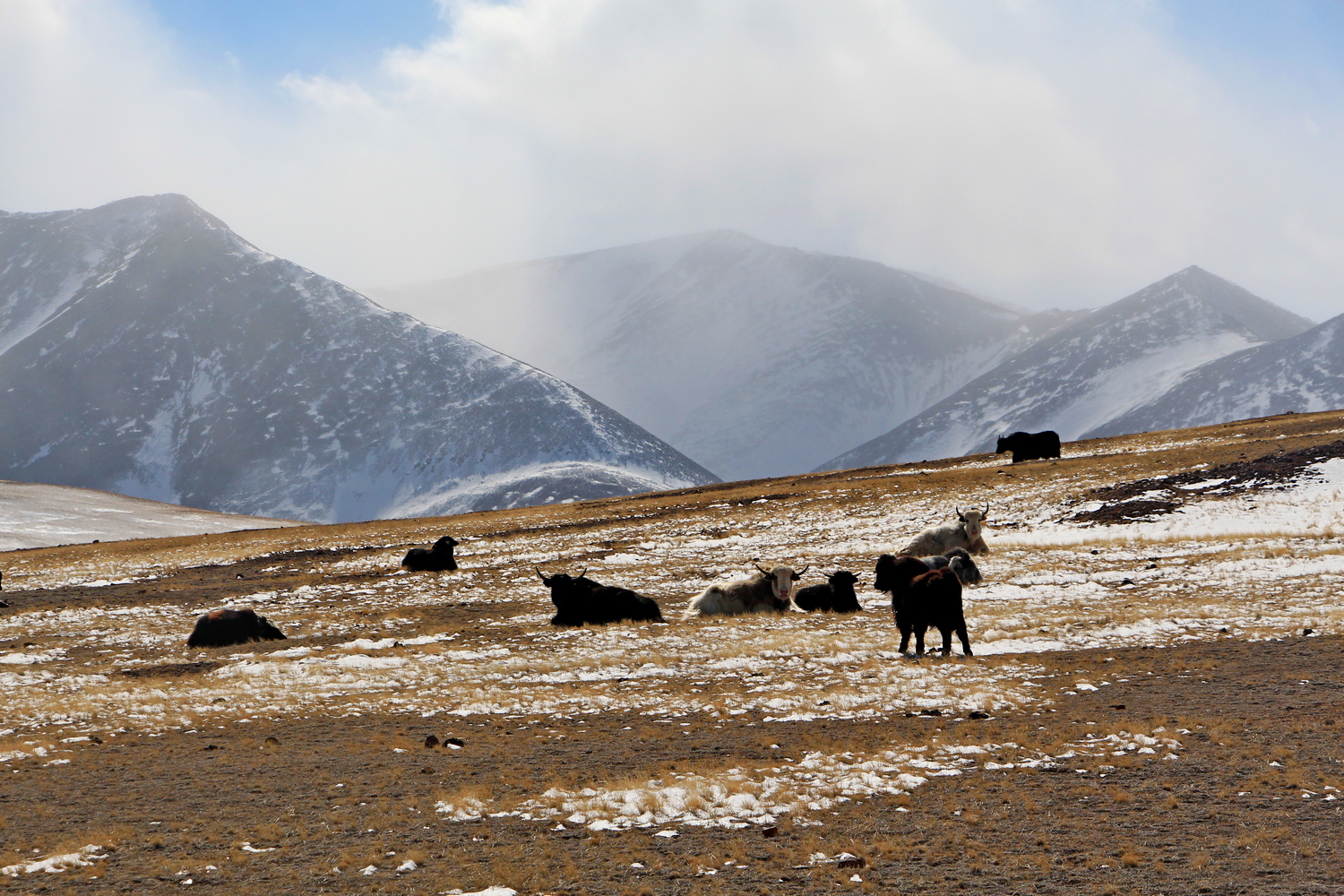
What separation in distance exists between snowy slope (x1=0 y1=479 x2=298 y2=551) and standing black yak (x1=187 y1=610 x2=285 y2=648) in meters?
75.6

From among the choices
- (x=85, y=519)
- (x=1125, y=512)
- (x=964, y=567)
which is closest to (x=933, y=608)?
(x=964, y=567)

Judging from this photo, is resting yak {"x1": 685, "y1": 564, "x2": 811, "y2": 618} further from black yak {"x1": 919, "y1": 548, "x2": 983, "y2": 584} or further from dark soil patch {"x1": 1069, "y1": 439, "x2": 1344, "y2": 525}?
dark soil patch {"x1": 1069, "y1": 439, "x2": 1344, "y2": 525}

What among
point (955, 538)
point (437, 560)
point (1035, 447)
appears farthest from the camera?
point (1035, 447)

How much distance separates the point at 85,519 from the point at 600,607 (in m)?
110

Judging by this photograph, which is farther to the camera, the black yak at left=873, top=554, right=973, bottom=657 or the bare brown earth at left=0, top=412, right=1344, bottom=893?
the black yak at left=873, top=554, right=973, bottom=657

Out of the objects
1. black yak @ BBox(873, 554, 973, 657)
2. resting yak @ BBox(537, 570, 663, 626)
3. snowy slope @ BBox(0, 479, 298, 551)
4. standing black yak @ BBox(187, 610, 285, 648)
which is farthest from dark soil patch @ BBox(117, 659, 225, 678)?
snowy slope @ BBox(0, 479, 298, 551)

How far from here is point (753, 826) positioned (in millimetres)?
9828

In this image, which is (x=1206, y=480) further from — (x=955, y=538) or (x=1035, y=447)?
(x=1035, y=447)

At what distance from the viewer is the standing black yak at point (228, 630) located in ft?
85.5

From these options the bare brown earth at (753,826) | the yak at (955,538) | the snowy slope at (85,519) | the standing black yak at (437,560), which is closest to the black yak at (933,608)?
the bare brown earth at (753,826)

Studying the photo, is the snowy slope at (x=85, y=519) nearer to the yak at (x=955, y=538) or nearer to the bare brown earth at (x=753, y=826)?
the yak at (x=955, y=538)

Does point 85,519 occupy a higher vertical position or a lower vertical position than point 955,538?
higher

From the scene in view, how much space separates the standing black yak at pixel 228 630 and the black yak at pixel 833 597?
13.5 meters

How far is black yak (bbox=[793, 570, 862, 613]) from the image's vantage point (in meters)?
25.7
